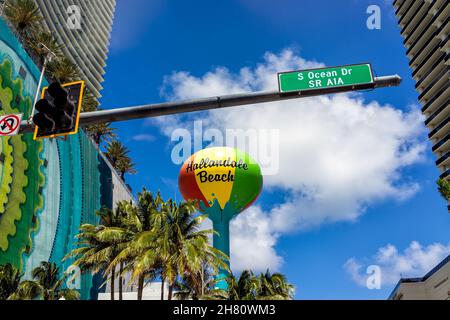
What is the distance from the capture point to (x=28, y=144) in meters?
35.7

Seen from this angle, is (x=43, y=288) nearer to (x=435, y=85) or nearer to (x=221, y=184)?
(x=221, y=184)

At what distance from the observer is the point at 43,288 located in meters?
31.0

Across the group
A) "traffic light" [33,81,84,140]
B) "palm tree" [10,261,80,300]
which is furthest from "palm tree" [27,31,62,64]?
"traffic light" [33,81,84,140]

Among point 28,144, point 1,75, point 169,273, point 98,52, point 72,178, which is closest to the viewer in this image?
point 169,273

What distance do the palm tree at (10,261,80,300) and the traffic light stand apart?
2212cm

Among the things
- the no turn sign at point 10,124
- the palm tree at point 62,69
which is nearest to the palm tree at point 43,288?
the no turn sign at point 10,124

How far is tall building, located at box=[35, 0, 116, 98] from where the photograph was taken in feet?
343

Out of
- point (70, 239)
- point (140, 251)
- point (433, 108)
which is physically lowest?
point (140, 251)

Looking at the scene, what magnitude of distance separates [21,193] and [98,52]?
337 feet

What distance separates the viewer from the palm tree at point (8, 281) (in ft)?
93.2

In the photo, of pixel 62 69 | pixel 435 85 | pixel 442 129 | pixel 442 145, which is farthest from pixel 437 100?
pixel 62 69

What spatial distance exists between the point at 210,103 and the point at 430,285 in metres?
53.1

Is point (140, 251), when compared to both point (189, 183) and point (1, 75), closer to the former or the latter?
point (189, 183)
